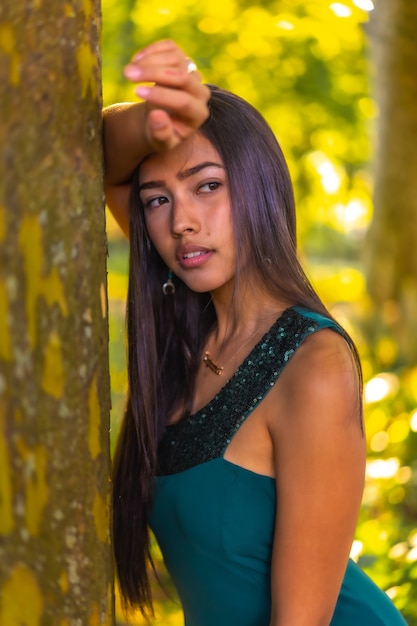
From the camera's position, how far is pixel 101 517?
1.61 metres

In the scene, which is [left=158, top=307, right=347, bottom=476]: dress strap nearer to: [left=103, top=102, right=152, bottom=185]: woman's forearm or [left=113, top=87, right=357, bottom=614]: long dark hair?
[left=113, top=87, right=357, bottom=614]: long dark hair

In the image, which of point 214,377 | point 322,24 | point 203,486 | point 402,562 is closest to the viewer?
point 203,486

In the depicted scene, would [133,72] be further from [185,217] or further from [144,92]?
[185,217]

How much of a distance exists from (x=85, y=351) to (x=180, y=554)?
35.1 inches

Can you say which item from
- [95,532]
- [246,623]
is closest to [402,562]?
[246,623]

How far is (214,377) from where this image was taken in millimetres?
2428

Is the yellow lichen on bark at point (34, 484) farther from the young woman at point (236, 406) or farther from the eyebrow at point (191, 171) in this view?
the eyebrow at point (191, 171)

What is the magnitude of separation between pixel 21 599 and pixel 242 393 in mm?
872

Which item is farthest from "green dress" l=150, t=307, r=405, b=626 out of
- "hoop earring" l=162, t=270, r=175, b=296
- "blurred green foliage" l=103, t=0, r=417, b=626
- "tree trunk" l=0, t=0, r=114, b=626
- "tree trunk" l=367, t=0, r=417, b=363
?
"tree trunk" l=367, t=0, r=417, b=363

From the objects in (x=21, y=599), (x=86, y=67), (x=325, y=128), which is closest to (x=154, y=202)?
(x=86, y=67)

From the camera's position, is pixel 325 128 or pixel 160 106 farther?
pixel 325 128

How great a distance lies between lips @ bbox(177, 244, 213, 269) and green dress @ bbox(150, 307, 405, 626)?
0.23 metres

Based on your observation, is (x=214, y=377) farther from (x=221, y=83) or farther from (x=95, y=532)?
(x=221, y=83)

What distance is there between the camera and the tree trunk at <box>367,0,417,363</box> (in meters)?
8.02
